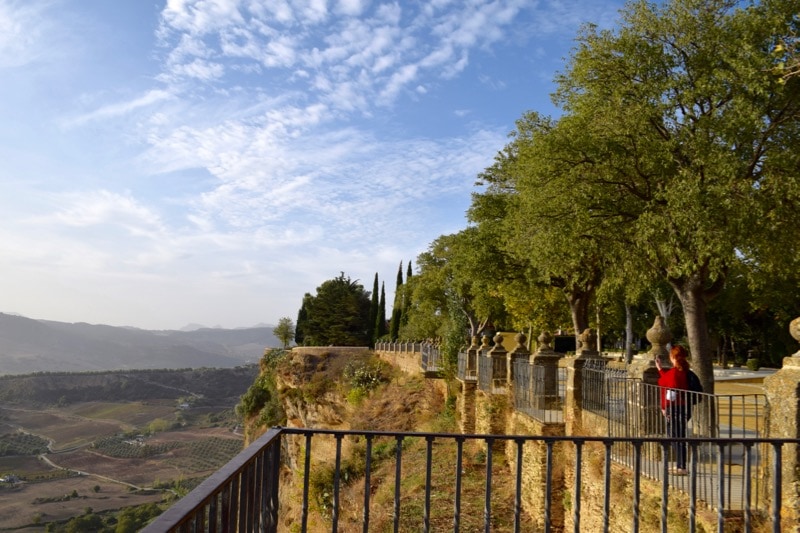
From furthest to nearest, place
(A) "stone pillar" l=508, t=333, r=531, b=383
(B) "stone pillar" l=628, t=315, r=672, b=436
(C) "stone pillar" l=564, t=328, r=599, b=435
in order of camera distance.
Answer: (A) "stone pillar" l=508, t=333, r=531, b=383, (C) "stone pillar" l=564, t=328, r=599, b=435, (B) "stone pillar" l=628, t=315, r=672, b=436

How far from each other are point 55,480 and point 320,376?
188 feet

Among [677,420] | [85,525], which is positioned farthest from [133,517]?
[677,420]

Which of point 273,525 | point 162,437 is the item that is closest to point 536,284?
point 273,525

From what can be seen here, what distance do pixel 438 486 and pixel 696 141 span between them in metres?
9.67

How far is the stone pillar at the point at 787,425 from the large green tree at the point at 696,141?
22.1 feet

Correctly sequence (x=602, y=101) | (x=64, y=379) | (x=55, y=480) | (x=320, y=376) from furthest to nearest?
(x=64, y=379) < (x=55, y=480) < (x=320, y=376) < (x=602, y=101)

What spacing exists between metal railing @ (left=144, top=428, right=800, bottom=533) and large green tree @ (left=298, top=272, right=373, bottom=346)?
73.8 feet

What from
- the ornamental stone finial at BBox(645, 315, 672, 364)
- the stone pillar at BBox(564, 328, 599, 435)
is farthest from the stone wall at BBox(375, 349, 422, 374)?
the ornamental stone finial at BBox(645, 315, 672, 364)

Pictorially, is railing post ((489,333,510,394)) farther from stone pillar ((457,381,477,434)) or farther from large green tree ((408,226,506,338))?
large green tree ((408,226,506,338))

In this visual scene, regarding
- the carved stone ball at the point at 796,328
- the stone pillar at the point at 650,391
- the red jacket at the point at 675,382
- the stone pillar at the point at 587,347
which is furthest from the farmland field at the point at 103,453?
the carved stone ball at the point at 796,328

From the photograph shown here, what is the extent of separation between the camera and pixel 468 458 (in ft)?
51.1

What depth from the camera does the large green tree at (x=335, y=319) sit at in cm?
5244

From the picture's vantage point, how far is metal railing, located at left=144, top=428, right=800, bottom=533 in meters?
3.03

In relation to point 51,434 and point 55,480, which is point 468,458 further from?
point 51,434
